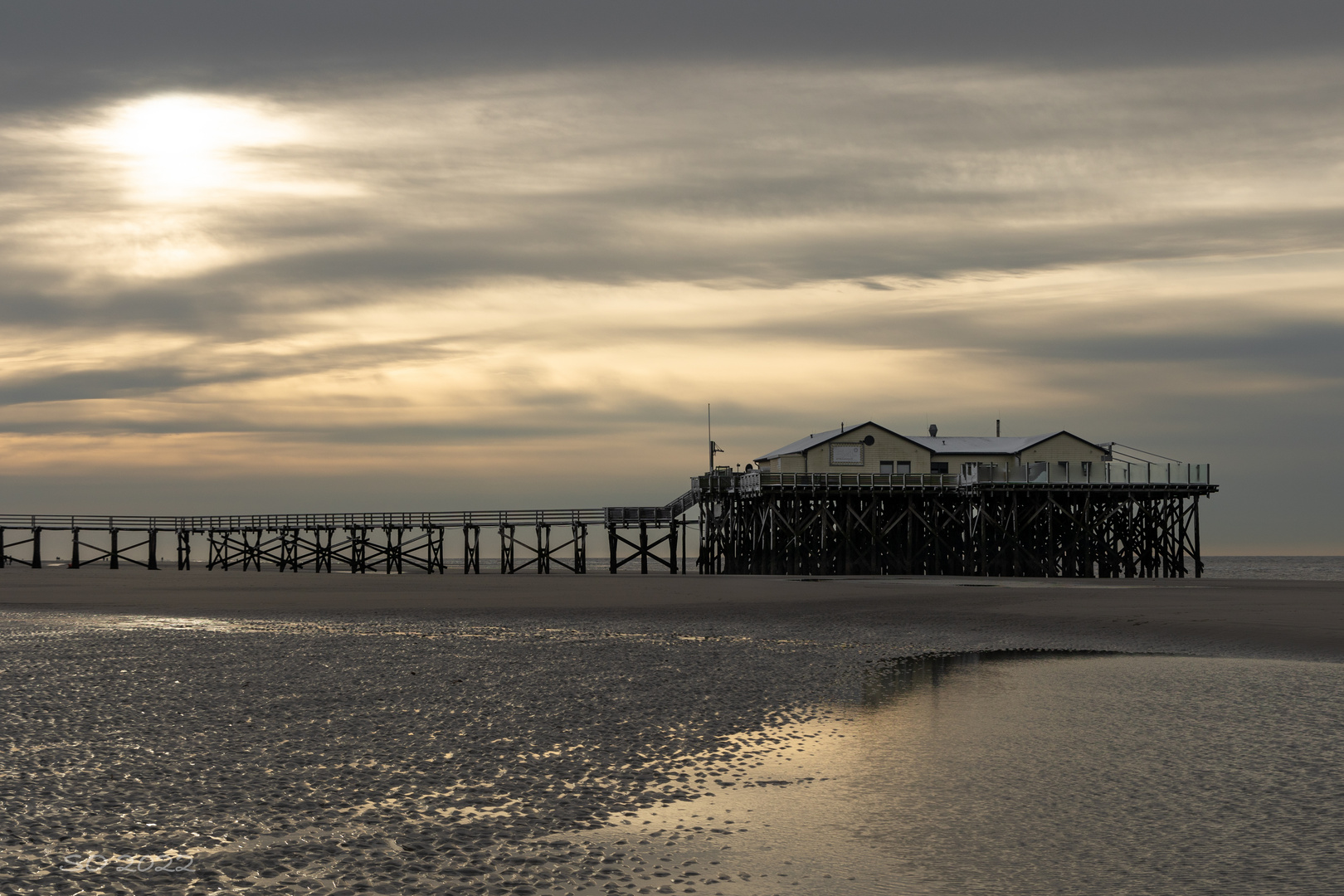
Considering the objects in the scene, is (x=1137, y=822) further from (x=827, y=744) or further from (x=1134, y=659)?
(x=1134, y=659)

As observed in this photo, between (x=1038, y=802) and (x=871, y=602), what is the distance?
2136 cm

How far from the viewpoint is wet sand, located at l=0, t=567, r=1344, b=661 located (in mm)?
20422

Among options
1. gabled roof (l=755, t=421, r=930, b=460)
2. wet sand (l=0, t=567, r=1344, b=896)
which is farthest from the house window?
wet sand (l=0, t=567, r=1344, b=896)

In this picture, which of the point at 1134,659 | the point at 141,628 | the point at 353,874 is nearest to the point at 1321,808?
the point at 353,874

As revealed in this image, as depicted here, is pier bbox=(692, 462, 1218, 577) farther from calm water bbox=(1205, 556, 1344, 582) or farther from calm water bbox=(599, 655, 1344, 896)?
calm water bbox=(599, 655, 1344, 896)

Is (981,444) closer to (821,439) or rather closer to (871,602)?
(821,439)

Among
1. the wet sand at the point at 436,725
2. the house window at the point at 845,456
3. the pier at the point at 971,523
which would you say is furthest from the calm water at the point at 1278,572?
the wet sand at the point at 436,725

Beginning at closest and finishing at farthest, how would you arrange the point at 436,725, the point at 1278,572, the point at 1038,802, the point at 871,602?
the point at 1038,802 < the point at 436,725 < the point at 871,602 < the point at 1278,572

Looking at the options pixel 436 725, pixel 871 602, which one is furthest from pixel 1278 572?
pixel 436 725

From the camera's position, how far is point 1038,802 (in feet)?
25.3

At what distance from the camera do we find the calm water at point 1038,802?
6168 mm

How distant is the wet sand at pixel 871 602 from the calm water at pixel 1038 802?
6.93 meters

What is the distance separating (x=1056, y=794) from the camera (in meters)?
7.91

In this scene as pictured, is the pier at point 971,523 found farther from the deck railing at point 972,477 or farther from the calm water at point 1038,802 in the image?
the calm water at point 1038,802
